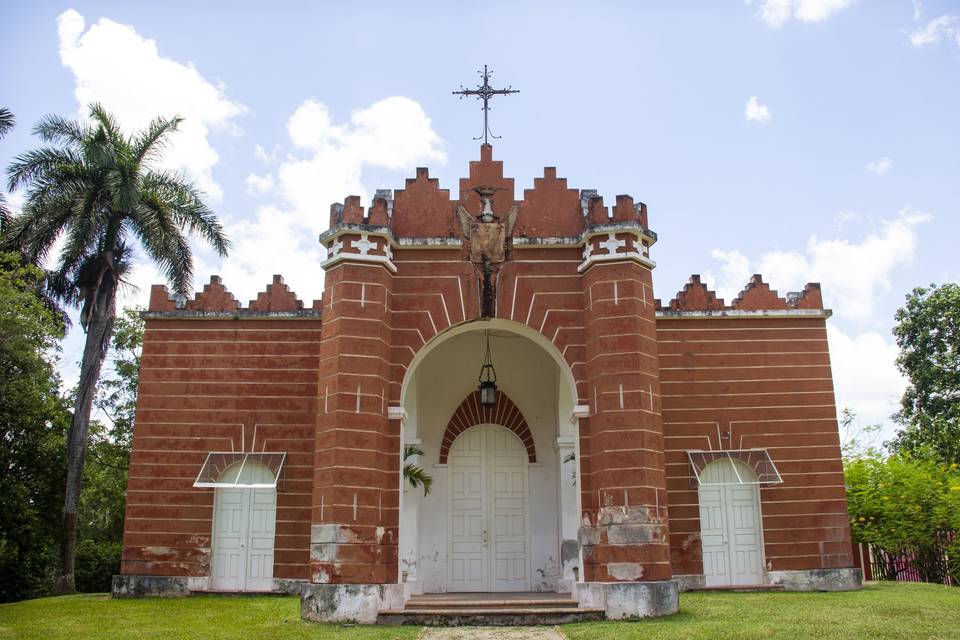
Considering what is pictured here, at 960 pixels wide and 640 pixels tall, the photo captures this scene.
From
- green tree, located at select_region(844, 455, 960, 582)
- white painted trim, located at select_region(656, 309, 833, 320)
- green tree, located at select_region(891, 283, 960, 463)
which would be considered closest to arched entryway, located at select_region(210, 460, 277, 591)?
white painted trim, located at select_region(656, 309, 833, 320)

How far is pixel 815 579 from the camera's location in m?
14.1

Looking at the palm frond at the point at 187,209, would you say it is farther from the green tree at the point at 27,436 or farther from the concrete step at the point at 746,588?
the concrete step at the point at 746,588

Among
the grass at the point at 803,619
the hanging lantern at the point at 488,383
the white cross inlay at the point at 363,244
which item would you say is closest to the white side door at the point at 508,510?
the hanging lantern at the point at 488,383

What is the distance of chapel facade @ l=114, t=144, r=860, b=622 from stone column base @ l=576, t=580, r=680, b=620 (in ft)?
1.45

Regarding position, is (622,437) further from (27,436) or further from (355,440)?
(27,436)

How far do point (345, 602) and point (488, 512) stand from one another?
503 cm

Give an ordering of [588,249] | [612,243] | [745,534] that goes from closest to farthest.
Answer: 1. [612,243]
2. [588,249]
3. [745,534]

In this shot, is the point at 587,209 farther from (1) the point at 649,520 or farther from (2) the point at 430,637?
(2) the point at 430,637

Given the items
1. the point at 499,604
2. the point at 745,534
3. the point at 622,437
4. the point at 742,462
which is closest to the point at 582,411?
the point at 622,437

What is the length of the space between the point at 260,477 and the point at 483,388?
456cm

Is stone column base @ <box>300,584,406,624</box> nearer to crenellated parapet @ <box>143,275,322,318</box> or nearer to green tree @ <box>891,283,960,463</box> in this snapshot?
crenellated parapet @ <box>143,275,322,318</box>

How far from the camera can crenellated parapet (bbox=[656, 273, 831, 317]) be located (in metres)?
15.2

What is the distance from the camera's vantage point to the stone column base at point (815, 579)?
14008mm

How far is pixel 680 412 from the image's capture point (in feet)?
48.5
